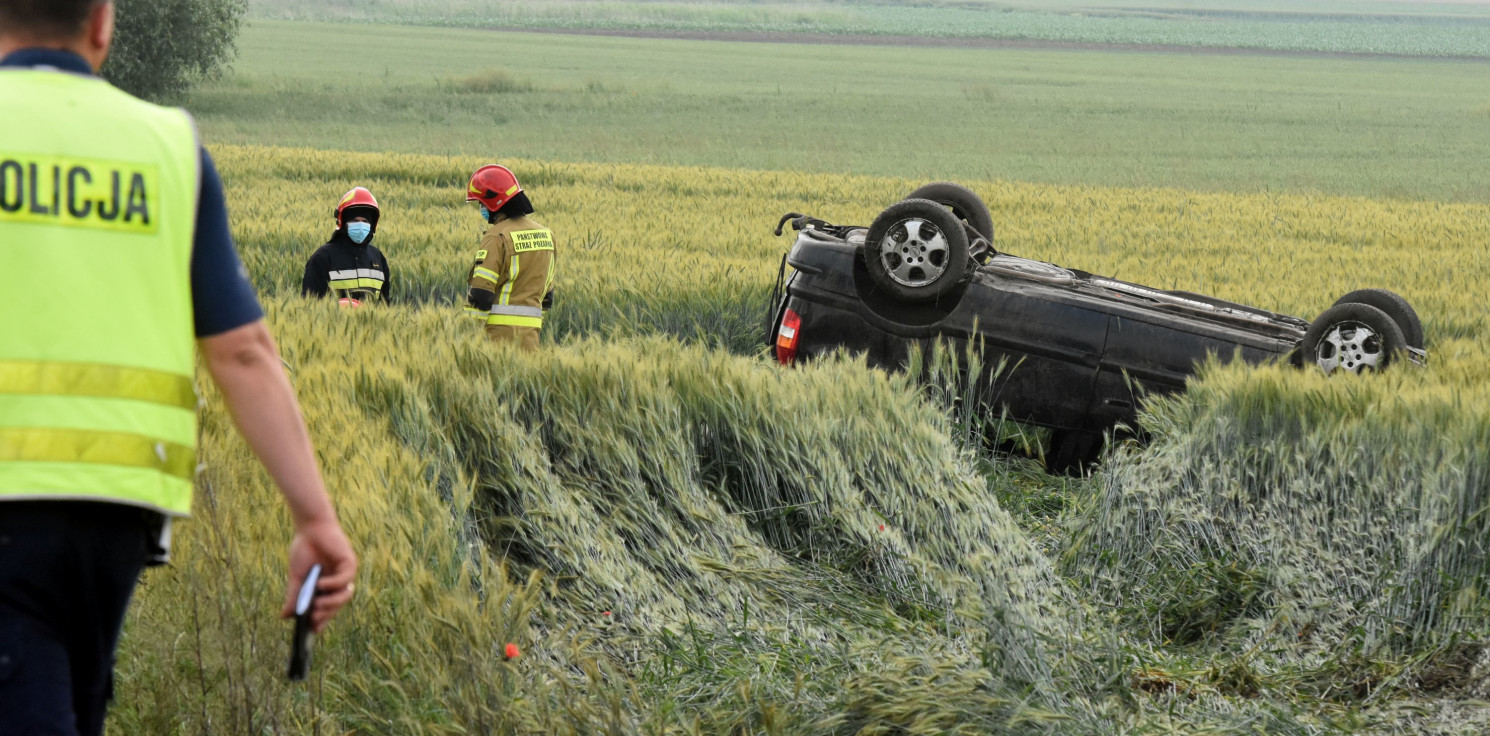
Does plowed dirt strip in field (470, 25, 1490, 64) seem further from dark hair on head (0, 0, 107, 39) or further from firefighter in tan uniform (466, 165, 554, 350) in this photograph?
dark hair on head (0, 0, 107, 39)

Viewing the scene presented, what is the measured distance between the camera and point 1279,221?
17.8 meters

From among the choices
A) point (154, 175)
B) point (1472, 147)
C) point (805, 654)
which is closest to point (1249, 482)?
point (805, 654)

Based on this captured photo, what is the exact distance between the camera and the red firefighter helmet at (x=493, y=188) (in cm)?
781

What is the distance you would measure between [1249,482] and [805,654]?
2.16 m

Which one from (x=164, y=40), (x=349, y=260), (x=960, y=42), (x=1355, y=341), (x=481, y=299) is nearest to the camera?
(x=1355, y=341)

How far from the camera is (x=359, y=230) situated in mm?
8383

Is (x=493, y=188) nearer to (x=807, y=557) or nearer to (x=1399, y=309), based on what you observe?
(x=807, y=557)

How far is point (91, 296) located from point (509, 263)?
5.85 meters

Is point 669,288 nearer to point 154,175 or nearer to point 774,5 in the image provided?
point 154,175

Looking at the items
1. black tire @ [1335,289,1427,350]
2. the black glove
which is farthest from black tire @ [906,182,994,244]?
the black glove

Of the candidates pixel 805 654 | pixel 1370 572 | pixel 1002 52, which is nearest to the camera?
pixel 805 654

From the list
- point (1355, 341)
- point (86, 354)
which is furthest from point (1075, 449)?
point (86, 354)

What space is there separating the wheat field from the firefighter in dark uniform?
59.3 inches

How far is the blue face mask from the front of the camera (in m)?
8.37
